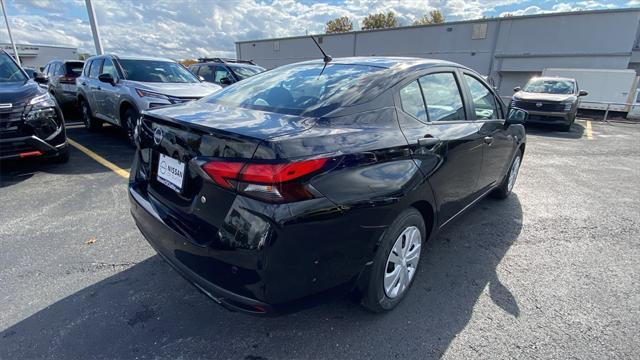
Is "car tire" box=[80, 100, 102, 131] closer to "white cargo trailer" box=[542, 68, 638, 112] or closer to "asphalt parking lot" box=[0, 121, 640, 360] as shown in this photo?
"asphalt parking lot" box=[0, 121, 640, 360]

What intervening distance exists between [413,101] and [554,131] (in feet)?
36.7

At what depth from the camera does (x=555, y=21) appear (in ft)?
66.1

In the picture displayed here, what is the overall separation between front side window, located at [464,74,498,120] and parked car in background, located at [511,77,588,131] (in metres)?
8.11

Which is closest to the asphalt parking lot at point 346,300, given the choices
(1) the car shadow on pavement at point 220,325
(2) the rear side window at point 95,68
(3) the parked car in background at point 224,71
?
(1) the car shadow on pavement at point 220,325

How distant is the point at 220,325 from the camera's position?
215cm

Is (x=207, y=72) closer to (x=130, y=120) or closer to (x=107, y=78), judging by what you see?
(x=107, y=78)

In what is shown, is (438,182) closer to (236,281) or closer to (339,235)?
(339,235)

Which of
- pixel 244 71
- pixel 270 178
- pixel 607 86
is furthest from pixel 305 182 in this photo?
pixel 607 86

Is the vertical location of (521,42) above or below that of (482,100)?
above

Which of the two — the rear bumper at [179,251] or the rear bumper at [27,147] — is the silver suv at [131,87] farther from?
the rear bumper at [179,251]

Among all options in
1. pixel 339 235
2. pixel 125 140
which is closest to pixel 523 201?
pixel 339 235

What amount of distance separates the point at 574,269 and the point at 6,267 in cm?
472

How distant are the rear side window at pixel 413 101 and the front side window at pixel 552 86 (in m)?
11.7

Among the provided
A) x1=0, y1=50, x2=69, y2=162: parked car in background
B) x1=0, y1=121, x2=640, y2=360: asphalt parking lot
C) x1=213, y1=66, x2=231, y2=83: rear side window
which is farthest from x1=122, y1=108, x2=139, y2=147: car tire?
x1=213, y1=66, x2=231, y2=83: rear side window
